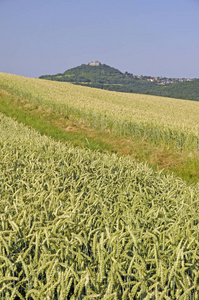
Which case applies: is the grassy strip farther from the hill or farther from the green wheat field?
the green wheat field

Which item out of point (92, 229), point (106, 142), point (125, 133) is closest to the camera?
point (92, 229)

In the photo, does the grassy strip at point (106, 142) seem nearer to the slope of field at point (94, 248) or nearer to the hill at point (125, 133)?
the hill at point (125, 133)

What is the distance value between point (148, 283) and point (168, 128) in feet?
37.4

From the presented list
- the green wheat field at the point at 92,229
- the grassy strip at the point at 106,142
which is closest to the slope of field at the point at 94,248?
the green wheat field at the point at 92,229

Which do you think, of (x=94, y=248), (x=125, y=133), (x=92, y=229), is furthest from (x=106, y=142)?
(x=94, y=248)

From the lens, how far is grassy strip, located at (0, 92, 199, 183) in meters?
10.7

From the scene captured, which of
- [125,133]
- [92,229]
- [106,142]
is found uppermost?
[125,133]

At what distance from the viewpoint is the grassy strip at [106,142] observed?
421 inches

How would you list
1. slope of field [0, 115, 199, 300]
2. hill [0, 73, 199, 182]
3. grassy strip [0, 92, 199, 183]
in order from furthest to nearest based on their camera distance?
hill [0, 73, 199, 182] → grassy strip [0, 92, 199, 183] → slope of field [0, 115, 199, 300]

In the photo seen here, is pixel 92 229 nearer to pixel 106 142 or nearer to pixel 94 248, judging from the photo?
pixel 94 248

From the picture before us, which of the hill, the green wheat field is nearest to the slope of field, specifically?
the green wheat field

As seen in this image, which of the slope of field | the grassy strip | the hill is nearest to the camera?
the slope of field

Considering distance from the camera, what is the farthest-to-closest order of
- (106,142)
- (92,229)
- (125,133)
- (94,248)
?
(125,133)
(106,142)
(92,229)
(94,248)

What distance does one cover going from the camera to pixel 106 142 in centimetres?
1366
